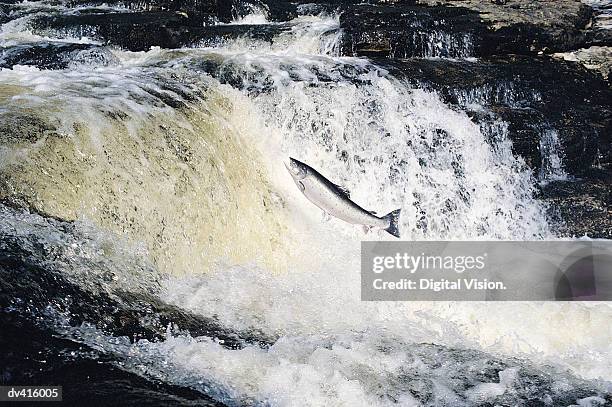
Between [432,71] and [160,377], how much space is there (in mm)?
5951

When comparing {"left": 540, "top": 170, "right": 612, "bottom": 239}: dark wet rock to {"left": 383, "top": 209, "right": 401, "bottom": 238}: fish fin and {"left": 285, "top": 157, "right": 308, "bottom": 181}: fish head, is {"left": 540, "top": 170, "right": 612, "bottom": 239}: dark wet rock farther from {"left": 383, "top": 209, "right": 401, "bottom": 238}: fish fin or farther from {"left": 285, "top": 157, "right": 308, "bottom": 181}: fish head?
{"left": 285, "top": 157, "right": 308, "bottom": 181}: fish head

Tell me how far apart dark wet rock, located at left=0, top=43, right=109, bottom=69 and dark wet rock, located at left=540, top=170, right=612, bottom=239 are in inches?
212

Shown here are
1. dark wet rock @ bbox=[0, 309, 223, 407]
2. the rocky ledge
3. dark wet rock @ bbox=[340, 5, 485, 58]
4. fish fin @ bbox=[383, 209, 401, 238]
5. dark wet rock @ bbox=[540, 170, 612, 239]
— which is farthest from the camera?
dark wet rock @ bbox=[340, 5, 485, 58]

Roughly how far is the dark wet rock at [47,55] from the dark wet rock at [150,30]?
3.19ft

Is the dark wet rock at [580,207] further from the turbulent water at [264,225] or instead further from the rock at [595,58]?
the rock at [595,58]

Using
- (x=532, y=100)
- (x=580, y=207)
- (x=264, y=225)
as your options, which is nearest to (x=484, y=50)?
(x=532, y=100)

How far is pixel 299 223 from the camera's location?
6.41 m

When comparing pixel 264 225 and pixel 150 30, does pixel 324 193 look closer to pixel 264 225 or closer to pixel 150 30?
pixel 264 225

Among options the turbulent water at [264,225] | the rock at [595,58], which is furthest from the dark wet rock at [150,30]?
the rock at [595,58]

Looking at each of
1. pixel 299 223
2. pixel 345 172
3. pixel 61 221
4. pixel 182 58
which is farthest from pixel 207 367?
pixel 182 58

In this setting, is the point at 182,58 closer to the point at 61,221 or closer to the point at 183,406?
the point at 61,221
